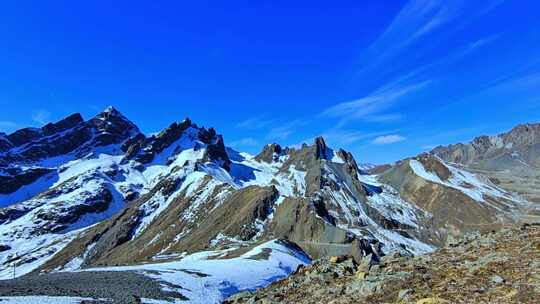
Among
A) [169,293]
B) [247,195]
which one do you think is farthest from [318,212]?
[169,293]

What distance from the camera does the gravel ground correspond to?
33438mm

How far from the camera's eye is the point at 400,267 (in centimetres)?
2256

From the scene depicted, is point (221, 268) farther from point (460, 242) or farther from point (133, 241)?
point (133, 241)

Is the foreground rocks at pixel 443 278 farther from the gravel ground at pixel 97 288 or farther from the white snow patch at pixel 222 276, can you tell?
the white snow patch at pixel 222 276

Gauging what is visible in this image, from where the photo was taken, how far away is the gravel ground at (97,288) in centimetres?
3344

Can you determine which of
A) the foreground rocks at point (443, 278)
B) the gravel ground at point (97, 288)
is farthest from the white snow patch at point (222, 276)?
the foreground rocks at point (443, 278)

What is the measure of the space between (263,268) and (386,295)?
41.7 metres

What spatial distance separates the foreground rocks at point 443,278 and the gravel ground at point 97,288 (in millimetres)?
11203

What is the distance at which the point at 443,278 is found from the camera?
61.8 feet

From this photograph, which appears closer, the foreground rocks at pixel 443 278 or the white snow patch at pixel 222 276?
the foreground rocks at pixel 443 278

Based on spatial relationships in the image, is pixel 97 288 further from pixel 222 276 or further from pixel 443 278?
pixel 443 278

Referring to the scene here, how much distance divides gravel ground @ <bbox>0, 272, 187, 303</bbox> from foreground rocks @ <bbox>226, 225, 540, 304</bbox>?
11.2 metres

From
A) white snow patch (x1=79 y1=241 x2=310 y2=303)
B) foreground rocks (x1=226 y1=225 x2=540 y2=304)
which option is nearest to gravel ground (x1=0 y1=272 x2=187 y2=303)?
white snow patch (x1=79 y1=241 x2=310 y2=303)

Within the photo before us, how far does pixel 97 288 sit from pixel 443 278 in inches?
1160
